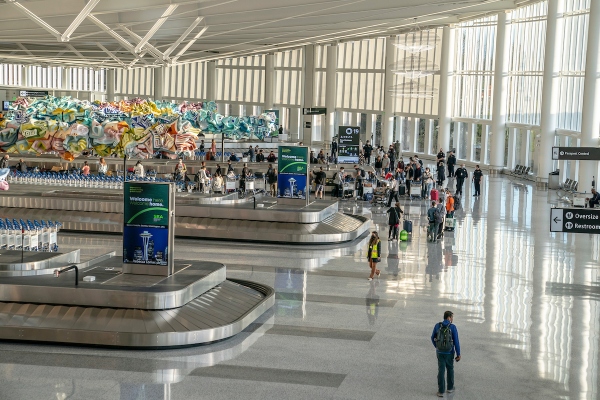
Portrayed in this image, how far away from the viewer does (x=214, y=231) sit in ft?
74.1

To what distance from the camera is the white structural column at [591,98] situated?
1275 inches

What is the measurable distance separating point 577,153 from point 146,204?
8.59m

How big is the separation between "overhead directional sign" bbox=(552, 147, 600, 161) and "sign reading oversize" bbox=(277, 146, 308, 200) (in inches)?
322

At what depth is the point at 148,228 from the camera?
1402cm

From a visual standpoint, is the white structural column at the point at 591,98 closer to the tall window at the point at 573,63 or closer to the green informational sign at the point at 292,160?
the tall window at the point at 573,63

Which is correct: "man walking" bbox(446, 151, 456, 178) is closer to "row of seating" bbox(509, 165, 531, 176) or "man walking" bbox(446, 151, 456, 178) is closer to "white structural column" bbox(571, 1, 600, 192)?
"row of seating" bbox(509, 165, 531, 176)

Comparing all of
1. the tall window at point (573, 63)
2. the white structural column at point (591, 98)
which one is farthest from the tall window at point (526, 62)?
the white structural column at point (591, 98)

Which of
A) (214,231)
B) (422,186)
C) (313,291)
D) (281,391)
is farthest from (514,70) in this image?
(281,391)

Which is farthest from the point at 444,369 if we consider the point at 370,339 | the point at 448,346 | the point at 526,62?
the point at 526,62

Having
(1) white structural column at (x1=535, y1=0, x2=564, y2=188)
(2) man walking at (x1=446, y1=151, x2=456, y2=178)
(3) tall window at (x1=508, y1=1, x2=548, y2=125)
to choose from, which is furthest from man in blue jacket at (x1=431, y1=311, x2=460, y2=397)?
(3) tall window at (x1=508, y1=1, x2=548, y2=125)

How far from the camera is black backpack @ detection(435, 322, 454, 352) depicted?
10.7 m

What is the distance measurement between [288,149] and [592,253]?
8.38 m

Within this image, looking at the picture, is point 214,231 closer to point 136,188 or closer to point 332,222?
point 332,222

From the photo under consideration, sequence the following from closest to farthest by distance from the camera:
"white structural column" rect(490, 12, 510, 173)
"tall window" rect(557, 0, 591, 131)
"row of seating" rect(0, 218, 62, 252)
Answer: "row of seating" rect(0, 218, 62, 252) < "tall window" rect(557, 0, 591, 131) < "white structural column" rect(490, 12, 510, 173)
